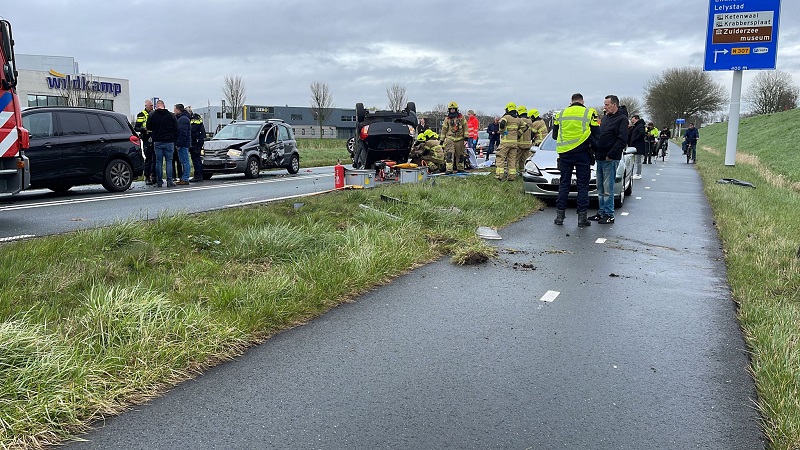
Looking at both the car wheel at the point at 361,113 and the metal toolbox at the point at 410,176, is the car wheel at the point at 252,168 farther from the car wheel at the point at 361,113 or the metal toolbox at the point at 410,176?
the metal toolbox at the point at 410,176

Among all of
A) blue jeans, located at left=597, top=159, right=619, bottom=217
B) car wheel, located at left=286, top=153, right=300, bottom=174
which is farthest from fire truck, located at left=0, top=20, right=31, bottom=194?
car wheel, located at left=286, top=153, right=300, bottom=174

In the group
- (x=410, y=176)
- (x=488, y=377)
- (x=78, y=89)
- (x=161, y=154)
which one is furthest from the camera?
(x=78, y=89)

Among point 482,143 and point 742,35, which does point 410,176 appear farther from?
point 482,143

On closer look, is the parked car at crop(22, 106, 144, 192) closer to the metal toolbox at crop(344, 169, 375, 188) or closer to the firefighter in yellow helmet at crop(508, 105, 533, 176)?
the metal toolbox at crop(344, 169, 375, 188)

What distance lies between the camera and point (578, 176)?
9.56 m

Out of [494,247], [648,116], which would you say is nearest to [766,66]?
[494,247]

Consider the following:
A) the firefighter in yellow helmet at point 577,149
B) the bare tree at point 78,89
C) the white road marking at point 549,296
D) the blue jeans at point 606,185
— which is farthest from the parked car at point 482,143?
the bare tree at point 78,89

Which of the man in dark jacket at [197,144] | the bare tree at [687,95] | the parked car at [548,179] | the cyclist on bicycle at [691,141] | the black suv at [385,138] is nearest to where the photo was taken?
the parked car at [548,179]

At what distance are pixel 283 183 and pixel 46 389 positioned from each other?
12670mm

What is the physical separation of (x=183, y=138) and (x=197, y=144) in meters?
1.44

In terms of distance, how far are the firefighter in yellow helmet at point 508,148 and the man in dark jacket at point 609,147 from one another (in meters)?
4.42

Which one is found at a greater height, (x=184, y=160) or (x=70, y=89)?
(x=70, y=89)

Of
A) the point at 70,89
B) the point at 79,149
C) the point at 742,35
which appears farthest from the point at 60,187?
the point at 70,89

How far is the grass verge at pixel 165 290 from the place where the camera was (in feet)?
10.3
